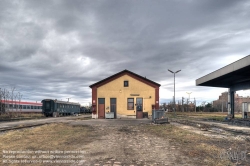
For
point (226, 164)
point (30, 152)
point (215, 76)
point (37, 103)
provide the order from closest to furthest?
point (226, 164)
point (30, 152)
point (215, 76)
point (37, 103)

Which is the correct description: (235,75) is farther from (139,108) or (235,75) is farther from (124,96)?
(124,96)

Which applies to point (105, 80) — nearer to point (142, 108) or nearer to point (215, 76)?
point (142, 108)

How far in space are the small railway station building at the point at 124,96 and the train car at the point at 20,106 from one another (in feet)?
67.5

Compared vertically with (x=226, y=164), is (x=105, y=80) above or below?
above

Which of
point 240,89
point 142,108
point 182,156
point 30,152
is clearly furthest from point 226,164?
point 240,89

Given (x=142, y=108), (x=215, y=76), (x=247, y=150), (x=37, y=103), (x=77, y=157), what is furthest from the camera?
(x=37, y=103)

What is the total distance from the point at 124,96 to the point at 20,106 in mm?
29908

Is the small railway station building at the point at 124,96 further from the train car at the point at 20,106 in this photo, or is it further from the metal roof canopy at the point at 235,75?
the train car at the point at 20,106

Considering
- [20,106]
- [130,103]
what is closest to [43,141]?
[130,103]

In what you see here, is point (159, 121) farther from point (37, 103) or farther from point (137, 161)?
point (37, 103)

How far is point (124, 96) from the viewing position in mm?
32031

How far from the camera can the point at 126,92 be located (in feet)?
105

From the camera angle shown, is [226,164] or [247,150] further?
[247,150]

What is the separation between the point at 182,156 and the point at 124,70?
26.1 meters
